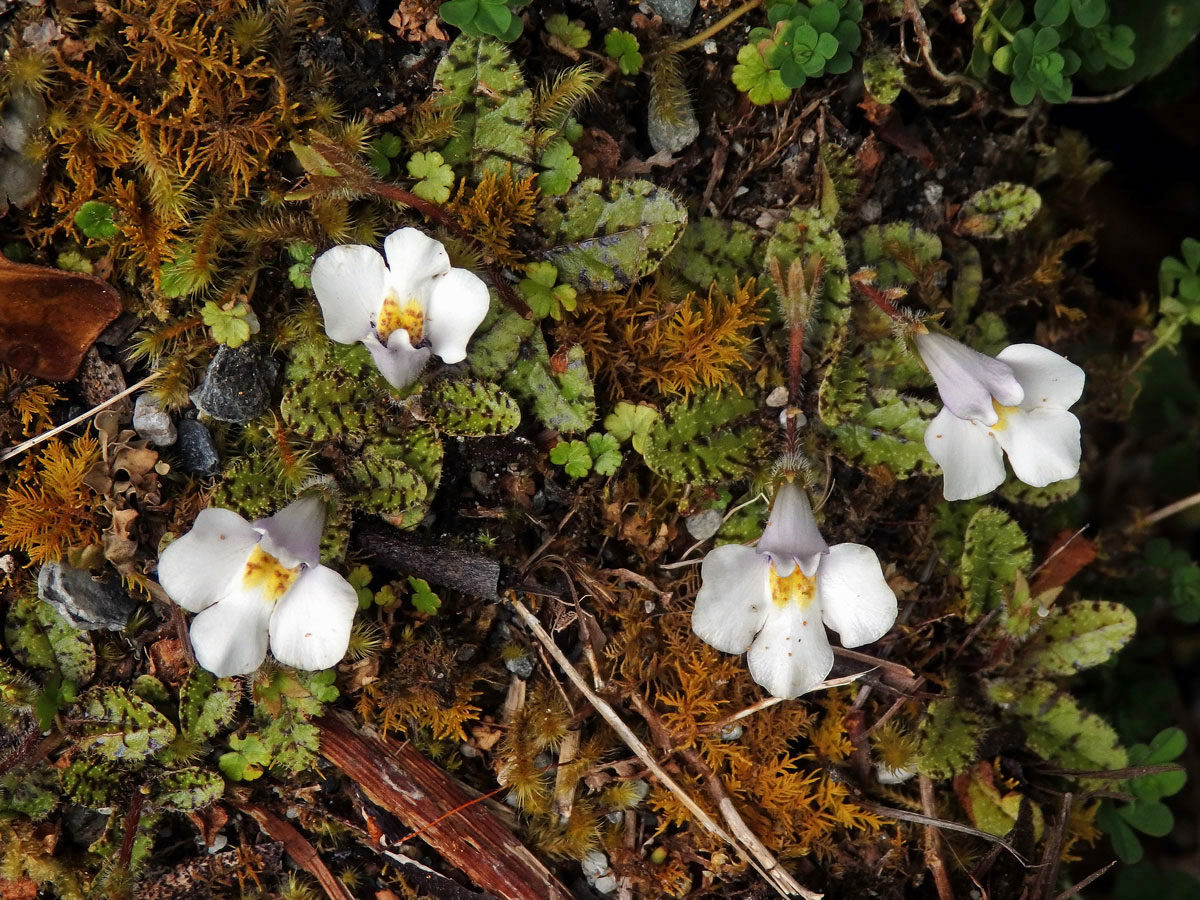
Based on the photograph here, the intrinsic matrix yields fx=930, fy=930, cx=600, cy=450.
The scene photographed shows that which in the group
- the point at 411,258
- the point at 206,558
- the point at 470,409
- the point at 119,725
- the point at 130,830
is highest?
the point at 411,258

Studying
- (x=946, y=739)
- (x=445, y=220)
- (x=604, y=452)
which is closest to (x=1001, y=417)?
(x=946, y=739)

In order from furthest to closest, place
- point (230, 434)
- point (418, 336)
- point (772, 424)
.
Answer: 1. point (772, 424)
2. point (230, 434)
3. point (418, 336)

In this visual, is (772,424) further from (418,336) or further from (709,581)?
(418,336)

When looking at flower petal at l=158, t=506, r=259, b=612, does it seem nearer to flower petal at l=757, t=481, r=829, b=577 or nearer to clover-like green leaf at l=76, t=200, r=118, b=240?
clover-like green leaf at l=76, t=200, r=118, b=240

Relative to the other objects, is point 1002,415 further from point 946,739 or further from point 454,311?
point 454,311

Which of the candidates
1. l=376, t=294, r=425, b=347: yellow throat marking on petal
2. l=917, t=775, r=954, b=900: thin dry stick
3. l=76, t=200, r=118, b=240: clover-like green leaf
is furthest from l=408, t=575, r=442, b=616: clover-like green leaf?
l=917, t=775, r=954, b=900: thin dry stick

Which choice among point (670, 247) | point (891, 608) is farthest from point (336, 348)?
point (891, 608)
